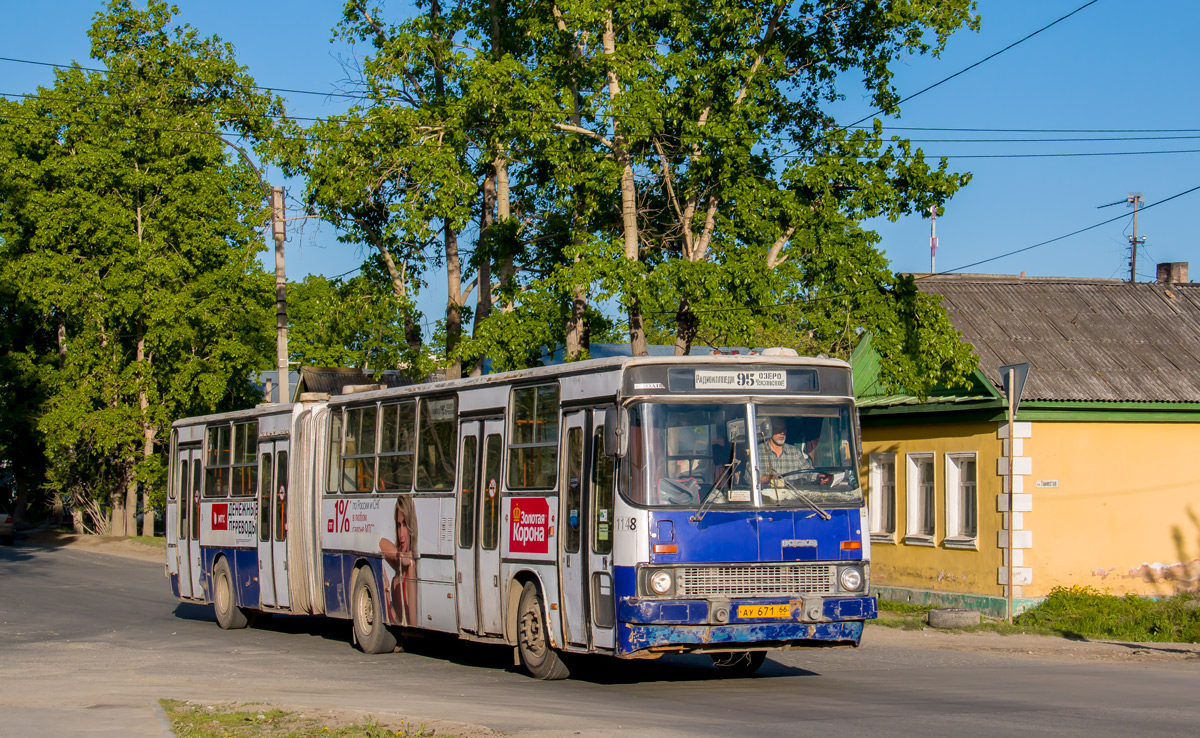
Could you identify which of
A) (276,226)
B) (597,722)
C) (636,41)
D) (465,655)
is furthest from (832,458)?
(276,226)

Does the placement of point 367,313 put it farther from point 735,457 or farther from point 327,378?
point 327,378

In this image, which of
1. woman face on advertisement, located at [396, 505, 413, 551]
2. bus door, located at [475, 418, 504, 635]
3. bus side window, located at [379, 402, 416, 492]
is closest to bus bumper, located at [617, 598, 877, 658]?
bus door, located at [475, 418, 504, 635]

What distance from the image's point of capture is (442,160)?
24.4 metres

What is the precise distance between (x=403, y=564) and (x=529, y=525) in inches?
116

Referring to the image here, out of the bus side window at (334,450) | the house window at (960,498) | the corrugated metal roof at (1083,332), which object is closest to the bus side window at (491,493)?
the bus side window at (334,450)

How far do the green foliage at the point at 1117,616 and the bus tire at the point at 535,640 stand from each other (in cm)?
870

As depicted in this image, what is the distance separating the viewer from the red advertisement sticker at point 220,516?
2047cm

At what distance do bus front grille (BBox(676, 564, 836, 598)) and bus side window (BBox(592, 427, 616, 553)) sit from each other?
0.76 m

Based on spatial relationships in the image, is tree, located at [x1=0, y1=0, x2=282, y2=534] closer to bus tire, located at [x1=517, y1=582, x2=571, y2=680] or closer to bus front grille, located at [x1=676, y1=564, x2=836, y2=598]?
bus tire, located at [x1=517, y1=582, x2=571, y2=680]

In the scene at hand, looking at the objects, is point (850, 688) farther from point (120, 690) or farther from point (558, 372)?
point (120, 690)

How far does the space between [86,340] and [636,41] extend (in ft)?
103

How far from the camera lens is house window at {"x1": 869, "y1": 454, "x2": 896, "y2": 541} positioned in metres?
23.7

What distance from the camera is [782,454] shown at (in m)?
11.8

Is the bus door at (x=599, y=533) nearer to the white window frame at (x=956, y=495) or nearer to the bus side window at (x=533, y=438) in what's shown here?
the bus side window at (x=533, y=438)
